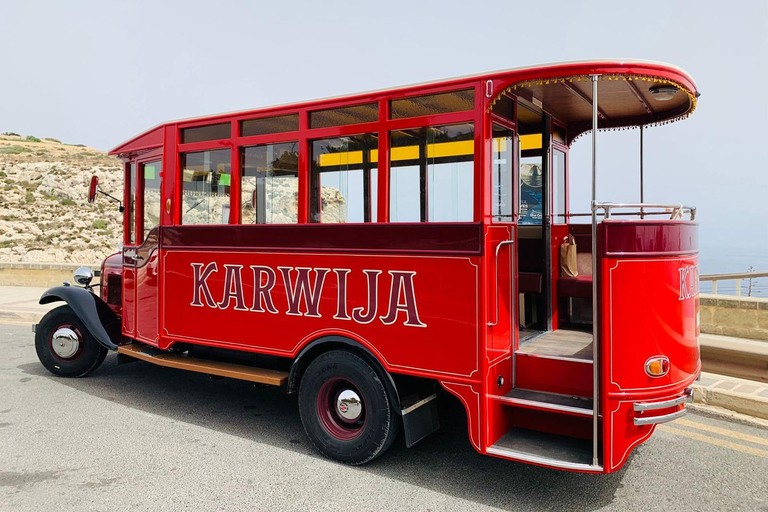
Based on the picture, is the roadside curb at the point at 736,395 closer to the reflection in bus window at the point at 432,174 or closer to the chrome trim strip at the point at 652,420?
the chrome trim strip at the point at 652,420

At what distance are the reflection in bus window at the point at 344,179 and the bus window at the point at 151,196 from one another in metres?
2.03

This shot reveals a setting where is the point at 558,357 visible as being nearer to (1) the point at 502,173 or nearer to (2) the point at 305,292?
(1) the point at 502,173

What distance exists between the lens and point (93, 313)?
257 inches

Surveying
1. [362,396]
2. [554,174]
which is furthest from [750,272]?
[362,396]

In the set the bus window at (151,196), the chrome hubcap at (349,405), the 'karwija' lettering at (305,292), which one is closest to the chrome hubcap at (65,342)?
the bus window at (151,196)

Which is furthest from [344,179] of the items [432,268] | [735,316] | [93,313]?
[735,316]

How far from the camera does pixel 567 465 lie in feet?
11.5

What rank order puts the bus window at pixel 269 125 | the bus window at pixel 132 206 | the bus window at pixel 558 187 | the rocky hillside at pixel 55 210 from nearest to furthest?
the bus window at pixel 269 125, the bus window at pixel 558 187, the bus window at pixel 132 206, the rocky hillside at pixel 55 210

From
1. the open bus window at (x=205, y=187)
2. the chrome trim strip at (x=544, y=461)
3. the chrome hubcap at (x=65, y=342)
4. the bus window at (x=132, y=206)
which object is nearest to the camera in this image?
the chrome trim strip at (x=544, y=461)

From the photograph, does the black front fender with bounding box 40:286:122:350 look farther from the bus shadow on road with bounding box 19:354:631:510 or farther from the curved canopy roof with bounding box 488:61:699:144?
the curved canopy roof with bounding box 488:61:699:144

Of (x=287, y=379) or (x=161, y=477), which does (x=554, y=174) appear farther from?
(x=161, y=477)

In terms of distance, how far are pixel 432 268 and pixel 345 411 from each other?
1.32 metres

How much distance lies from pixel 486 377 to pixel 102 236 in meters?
34.3

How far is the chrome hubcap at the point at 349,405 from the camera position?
14.5ft
